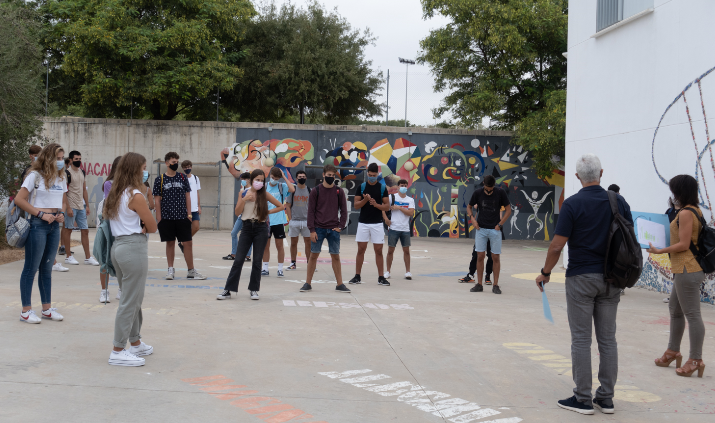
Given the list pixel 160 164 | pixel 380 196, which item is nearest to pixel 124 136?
pixel 160 164

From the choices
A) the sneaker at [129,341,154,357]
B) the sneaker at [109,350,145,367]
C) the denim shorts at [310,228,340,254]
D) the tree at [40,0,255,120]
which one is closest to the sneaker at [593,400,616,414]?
the sneaker at [109,350,145,367]

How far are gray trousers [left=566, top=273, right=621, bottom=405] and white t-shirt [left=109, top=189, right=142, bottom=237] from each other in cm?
339

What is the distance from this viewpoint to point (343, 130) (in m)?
20.2

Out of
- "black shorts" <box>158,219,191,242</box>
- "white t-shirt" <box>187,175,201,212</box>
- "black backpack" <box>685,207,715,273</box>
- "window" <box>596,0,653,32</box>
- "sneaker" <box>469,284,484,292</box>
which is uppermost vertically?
"window" <box>596,0,653,32</box>

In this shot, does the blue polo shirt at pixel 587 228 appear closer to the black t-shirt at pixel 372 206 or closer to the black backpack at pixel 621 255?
the black backpack at pixel 621 255

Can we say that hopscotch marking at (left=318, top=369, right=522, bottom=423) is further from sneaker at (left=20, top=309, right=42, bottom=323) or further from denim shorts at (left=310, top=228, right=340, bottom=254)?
denim shorts at (left=310, top=228, right=340, bottom=254)

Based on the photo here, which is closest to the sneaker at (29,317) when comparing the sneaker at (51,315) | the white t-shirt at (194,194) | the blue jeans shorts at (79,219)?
the sneaker at (51,315)

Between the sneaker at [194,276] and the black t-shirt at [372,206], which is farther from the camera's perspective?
the black t-shirt at [372,206]

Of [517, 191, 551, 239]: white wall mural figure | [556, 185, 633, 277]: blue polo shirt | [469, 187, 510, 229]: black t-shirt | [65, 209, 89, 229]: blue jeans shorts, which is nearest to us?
[556, 185, 633, 277]: blue polo shirt

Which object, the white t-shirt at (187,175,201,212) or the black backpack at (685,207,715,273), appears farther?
the white t-shirt at (187,175,201,212)

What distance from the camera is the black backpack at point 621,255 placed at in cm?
422

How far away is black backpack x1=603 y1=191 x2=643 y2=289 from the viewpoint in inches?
166

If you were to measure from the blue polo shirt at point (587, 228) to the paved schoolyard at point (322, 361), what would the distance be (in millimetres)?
1057

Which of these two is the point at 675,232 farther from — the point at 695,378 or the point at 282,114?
the point at 282,114
